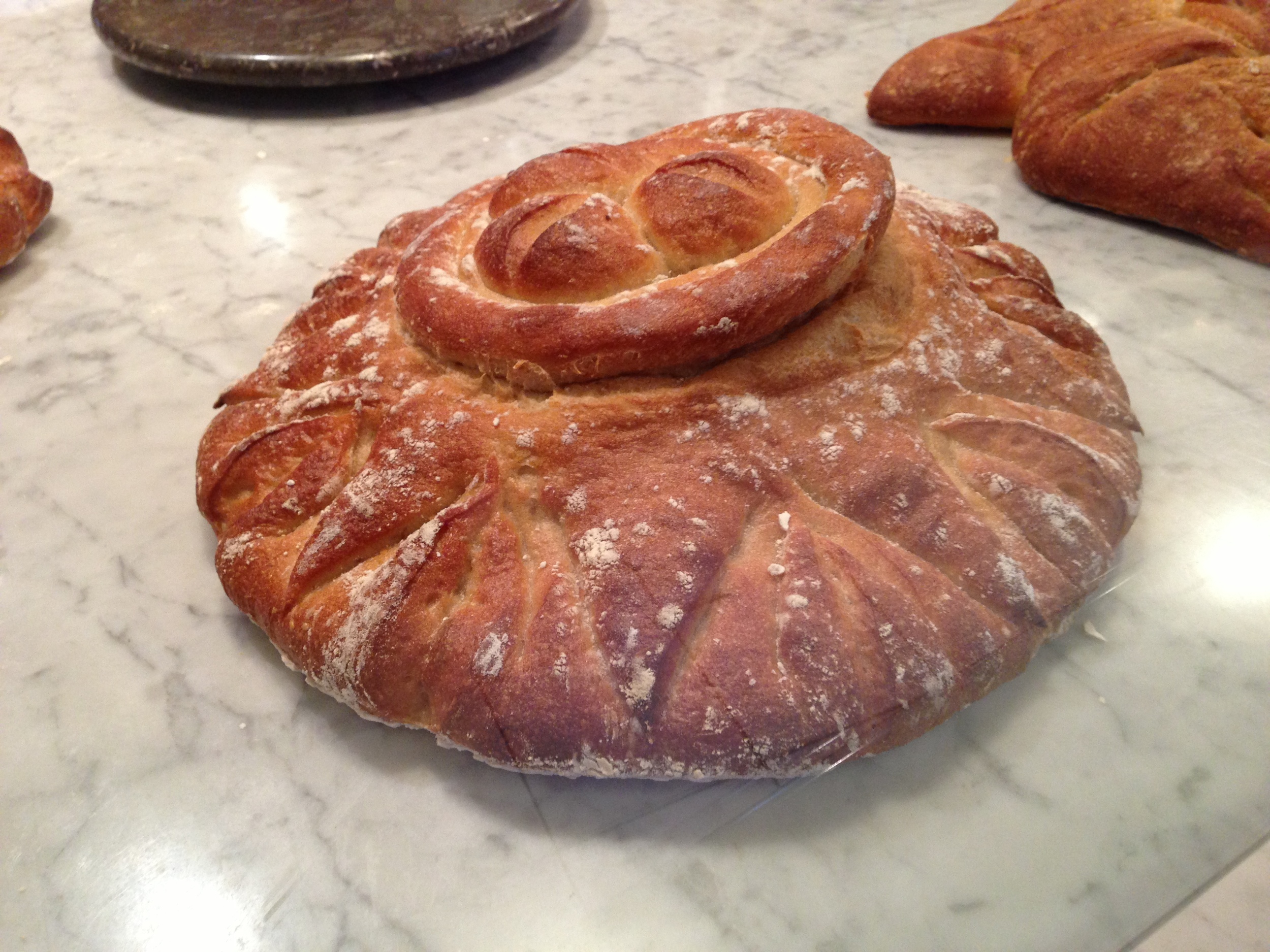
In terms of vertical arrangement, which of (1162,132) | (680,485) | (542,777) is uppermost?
(1162,132)

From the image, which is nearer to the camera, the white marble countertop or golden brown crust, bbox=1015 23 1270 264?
the white marble countertop

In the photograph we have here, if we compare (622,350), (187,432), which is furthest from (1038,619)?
(187,432)

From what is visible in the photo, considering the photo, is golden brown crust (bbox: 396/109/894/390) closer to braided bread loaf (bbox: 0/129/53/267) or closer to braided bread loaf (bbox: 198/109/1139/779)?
braided bread loaf (bbox: 198/109/1139/779)

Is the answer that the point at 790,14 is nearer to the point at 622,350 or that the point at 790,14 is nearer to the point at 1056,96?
the point at 1056,96

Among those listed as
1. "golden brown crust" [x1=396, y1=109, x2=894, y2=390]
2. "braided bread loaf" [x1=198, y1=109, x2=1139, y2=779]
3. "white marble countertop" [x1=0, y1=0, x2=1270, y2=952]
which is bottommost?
"white marble countertop" [x1=0, y1=0, x2=1270, y2=952]

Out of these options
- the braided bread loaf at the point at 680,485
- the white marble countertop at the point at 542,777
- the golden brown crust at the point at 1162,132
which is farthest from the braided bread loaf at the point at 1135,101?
the braided bread loaf at the point at 680,485

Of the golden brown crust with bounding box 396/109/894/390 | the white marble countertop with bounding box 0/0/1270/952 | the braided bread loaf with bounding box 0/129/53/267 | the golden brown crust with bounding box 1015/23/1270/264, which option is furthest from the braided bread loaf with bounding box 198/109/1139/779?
the braided bread loaf with bounding box 0/129/53/267

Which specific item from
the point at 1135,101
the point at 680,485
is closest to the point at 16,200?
the point at 680,485

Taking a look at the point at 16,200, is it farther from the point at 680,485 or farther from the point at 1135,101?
the point at 1135,101
